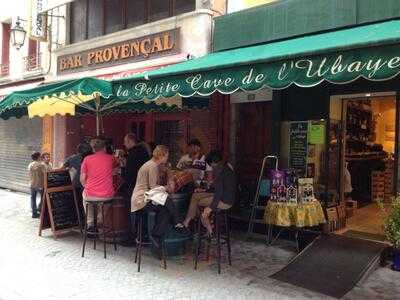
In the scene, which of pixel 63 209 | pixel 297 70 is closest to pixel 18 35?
pixel 63 209

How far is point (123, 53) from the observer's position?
11602mm

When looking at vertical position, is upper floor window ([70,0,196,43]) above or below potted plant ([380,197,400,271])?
above

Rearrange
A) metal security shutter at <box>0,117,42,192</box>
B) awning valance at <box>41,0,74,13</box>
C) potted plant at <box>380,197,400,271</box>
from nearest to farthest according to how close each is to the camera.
A: potted plant at <box>380,197,400,271</box>
awning valance at <box>41,0,74,13</box>
metal security shutter at <box>0,117,42,192</box>

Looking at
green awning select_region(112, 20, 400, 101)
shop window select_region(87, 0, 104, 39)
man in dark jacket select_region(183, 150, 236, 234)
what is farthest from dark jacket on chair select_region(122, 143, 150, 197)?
shop window select_region(87, 0, 104, 39)

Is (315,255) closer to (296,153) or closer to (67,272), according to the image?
(296,153)

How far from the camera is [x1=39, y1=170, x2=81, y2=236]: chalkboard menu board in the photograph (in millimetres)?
8625

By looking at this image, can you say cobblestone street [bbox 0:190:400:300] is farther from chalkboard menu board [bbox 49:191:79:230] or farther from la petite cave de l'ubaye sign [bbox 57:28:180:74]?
la petite cave de l'ubaye sign [bbox 57:28:180:74]

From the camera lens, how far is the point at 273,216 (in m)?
7.77

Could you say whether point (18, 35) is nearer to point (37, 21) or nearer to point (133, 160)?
point (37, 21)

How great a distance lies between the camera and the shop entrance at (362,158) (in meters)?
8.55

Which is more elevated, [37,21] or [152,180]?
[37,21]

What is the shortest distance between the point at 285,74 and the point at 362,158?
615cm

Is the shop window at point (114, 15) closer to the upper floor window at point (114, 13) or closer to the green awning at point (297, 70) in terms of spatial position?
the upper floor window at point (114, 13)

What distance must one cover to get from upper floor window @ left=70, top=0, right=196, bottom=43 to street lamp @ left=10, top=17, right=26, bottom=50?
6.25 feet
